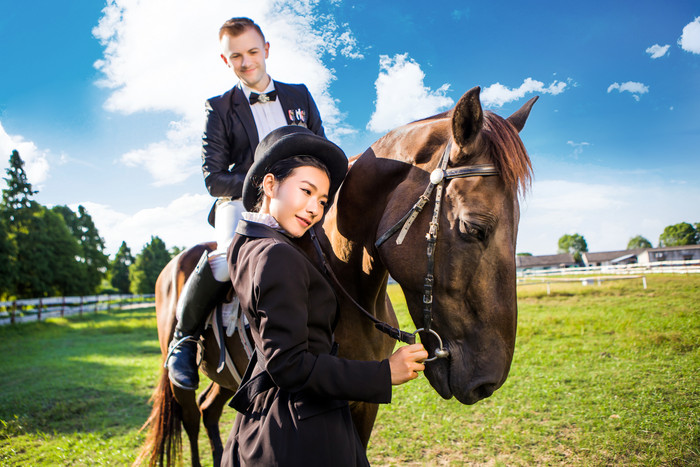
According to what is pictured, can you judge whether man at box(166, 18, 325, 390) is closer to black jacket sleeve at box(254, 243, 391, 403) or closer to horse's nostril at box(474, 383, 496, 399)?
black jacket sleeve at box(254, 243, 391, 403)

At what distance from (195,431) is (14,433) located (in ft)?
12.7

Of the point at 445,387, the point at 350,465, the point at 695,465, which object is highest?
the point at 445,387

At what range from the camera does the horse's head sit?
1444mm

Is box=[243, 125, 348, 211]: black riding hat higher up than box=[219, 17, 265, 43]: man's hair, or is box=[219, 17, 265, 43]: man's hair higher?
box=[219, 17, 265, 43]: man's hair

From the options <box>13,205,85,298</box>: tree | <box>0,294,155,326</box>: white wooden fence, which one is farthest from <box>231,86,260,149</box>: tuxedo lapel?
<box>13,205,85,298</box>: tree

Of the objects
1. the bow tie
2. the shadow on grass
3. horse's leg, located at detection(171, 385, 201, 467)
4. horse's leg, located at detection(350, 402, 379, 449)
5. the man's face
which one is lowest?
the shadow on grass

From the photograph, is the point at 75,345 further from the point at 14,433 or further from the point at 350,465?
the point at 350,465

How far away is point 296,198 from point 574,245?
77.0 metres

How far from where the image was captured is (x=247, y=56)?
8.48ft

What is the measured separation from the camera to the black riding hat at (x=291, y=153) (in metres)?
1.63

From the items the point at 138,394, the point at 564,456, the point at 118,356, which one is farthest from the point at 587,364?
the point at 118,356

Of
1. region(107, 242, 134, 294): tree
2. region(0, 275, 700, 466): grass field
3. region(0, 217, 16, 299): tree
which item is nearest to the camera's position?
region(0, 275, 700, 466): grass field

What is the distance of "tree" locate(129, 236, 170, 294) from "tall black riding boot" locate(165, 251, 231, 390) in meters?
56.5

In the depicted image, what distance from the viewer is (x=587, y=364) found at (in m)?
6.02
